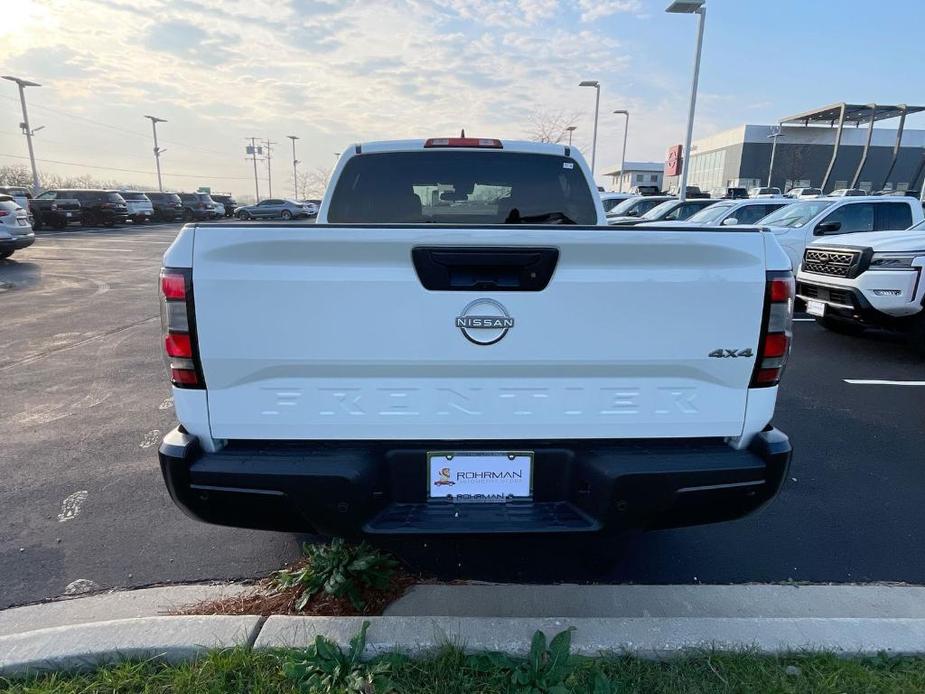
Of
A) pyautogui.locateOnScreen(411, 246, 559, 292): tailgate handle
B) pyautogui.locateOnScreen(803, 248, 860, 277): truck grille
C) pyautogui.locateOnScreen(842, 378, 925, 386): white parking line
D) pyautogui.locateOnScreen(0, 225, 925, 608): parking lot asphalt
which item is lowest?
pyautogui.locateOnScreen(0, 225, 925, 608): parking lot asphalt

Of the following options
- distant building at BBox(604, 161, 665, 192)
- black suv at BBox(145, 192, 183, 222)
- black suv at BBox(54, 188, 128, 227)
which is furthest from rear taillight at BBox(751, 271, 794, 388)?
distant building at BBox(604, 161, 665, 192)

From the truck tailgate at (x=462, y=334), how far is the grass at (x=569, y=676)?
0.88 m

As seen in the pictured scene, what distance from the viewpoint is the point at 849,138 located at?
7075cm

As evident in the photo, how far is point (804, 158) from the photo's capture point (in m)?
65.2

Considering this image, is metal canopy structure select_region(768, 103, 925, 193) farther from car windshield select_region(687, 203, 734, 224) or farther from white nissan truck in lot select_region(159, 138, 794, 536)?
white nissan truck in lot select_region(159, 138, 794, 536)

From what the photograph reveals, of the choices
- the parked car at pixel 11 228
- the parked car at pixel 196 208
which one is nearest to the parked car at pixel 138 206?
the parked car at pixel 196 208

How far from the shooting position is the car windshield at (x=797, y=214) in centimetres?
1012

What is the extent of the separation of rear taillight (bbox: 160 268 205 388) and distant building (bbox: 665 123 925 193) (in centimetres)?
6782

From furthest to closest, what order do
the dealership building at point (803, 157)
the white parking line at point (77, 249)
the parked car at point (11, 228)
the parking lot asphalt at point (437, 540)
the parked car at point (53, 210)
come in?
1. the dealership building at point (803, 157)
2. the parked car at point (53, 210)
3. the white parking line at point (77, 249)
4. the parked car at point (11, 228)
5. the parking lot asphalt at point (437, 540)

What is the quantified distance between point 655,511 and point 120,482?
3377 millimetres

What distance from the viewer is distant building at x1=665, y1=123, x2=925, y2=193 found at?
6494cm

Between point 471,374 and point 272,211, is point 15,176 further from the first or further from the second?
point 471,374

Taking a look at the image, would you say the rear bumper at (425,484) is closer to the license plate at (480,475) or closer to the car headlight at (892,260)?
the license plate at (480,475)

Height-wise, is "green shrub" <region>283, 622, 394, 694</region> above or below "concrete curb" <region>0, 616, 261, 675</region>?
above
